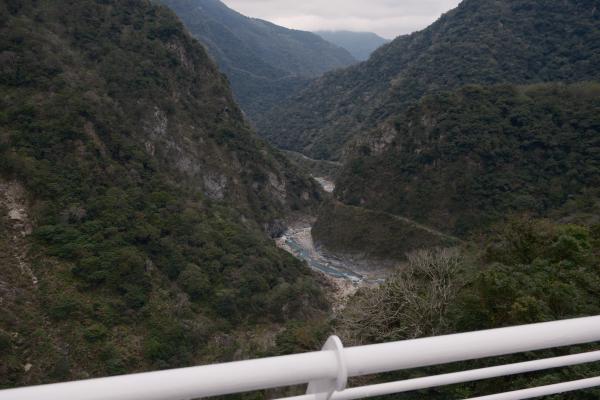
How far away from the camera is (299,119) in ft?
416

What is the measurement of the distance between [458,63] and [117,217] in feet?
230

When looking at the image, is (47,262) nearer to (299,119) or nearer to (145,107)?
(145,107)

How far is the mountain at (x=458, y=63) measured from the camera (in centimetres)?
7025

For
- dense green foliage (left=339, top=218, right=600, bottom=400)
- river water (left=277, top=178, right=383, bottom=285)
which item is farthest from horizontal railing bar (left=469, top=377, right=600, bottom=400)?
river water (left=277, top=178, right=383, bottom=285)

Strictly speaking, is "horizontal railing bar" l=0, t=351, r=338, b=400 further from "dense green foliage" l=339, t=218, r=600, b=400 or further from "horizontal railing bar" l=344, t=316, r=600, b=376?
"dense green foliage" l=339, t=218, r=600, b=400

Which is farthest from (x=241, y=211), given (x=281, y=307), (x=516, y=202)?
(x=516, y=202)

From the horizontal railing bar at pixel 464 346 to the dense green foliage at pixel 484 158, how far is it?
47.4m

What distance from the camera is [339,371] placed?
1503 mm

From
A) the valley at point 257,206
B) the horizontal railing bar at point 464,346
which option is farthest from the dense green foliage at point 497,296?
the horizontal railing bar at point 464,346

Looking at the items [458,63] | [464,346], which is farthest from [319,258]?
[464,346]

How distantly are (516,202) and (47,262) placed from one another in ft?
144

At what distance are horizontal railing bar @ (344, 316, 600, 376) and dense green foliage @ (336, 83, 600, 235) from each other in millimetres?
47374

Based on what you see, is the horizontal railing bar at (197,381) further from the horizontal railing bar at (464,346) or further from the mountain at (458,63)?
the mountain at (458,63)

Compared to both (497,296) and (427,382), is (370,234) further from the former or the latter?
(427,382)
